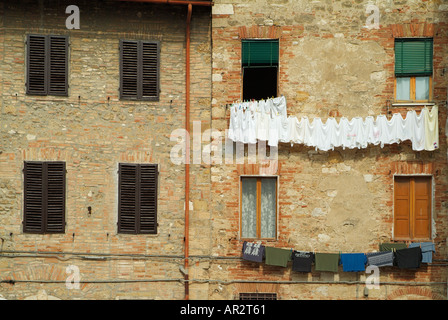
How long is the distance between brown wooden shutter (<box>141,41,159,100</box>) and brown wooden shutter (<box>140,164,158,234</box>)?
1.64 metres

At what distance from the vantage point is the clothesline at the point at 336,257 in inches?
512

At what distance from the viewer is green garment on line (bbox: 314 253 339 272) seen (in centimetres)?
1305

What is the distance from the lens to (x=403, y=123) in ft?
43.0

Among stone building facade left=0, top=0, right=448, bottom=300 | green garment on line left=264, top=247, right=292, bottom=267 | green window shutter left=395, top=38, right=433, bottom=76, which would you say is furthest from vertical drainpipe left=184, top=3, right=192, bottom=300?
green window shutter left=395, top=38, right=433, bottom=76

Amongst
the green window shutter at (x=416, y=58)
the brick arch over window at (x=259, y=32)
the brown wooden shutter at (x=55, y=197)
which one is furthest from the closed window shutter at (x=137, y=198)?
the green window shutter at (x=416, y=58)

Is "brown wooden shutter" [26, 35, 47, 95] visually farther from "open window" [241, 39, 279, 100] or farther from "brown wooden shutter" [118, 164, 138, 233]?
"open window" [241, 39, 279, 100]

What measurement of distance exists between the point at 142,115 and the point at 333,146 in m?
4.32

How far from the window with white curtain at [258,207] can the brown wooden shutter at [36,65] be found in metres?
4.96

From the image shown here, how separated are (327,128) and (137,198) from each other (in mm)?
4498

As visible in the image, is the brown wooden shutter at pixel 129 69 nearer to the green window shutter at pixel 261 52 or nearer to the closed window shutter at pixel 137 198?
the closed window shutter at pixel 137 198

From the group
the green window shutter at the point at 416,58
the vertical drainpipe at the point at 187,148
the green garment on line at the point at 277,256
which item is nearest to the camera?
the green garment on line at the point at 277,256

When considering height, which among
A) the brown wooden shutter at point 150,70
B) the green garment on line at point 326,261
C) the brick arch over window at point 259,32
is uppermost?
the brick arch over window at point 259,32

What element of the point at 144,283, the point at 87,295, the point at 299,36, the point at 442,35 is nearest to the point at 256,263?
the point at 144,283

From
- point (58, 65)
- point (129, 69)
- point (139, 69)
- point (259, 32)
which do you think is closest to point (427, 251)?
point (259, 32)
